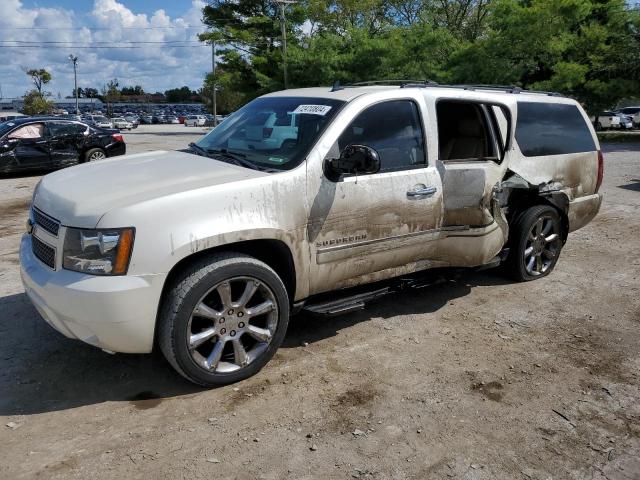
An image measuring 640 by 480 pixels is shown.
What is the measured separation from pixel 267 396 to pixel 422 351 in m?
1.26

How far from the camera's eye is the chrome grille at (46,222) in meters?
3.29

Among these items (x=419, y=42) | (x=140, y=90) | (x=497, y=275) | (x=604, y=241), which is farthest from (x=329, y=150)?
(x=140, y=90)

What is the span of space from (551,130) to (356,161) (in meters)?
2.77

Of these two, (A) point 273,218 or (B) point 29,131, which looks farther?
(B) point 29,131

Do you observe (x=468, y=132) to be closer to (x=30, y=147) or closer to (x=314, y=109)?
(x=314, y=109)

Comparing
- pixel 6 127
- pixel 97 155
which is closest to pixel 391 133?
pixel 97 155

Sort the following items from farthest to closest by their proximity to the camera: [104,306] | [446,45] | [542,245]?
1. [446,45]
2. [542,245]
3. [104,306]

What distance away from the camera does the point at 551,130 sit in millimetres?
5469

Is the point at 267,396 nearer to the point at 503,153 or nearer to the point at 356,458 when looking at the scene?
the point at 356,458

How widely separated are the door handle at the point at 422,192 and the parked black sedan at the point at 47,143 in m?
10.6

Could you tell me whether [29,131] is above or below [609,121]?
below

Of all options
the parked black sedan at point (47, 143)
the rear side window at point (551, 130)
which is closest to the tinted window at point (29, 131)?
the parked black sedan at point (47, 143)

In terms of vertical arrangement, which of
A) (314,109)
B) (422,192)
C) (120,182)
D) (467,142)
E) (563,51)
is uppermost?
(563,51)

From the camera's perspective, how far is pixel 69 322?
3156 mm
